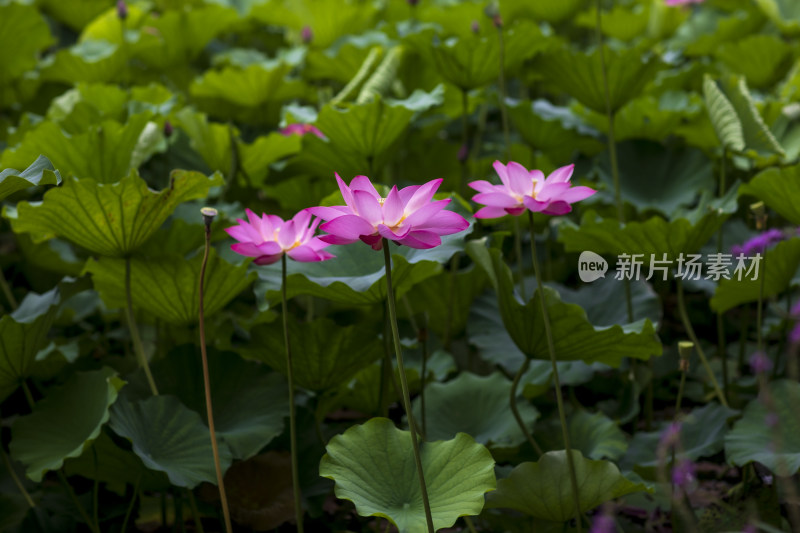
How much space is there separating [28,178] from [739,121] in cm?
117

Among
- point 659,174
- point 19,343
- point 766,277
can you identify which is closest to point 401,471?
point 19,343

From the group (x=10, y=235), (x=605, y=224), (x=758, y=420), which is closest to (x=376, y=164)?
(x=605, y=224)

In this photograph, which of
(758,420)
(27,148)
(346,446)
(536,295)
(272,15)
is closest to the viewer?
(346,446)

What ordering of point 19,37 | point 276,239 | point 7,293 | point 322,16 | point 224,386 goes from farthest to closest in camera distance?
1. point 322,16
2. point 19,37
3. point 7,293
4. point 224,386
5. point 276,239

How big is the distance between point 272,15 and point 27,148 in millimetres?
1230

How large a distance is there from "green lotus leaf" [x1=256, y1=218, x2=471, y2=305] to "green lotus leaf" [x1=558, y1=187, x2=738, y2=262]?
288 mm

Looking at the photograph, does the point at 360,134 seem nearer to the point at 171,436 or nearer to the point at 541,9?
the point at 171,436

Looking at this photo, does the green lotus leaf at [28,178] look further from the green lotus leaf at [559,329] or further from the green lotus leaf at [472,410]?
the green lotus leaf at [472,410]

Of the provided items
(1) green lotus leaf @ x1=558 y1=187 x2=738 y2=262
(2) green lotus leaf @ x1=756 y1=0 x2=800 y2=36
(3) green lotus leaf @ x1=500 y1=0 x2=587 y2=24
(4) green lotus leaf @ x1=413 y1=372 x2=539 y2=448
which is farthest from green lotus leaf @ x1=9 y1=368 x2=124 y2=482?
(2) green lotus leaf @ x1=756 y1=0 x2=800 y2=36

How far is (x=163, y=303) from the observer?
1241 millimetres

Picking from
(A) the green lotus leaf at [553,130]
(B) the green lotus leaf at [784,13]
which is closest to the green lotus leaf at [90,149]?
(A) the green lotus leaf at [553,130]

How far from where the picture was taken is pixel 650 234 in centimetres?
126

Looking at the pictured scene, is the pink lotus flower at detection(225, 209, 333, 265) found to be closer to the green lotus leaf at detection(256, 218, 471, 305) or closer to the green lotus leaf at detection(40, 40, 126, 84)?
the green lotus leaf at detection(256, 218, 471, 305)

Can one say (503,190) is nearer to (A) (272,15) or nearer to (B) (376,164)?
(B) (376,164)
